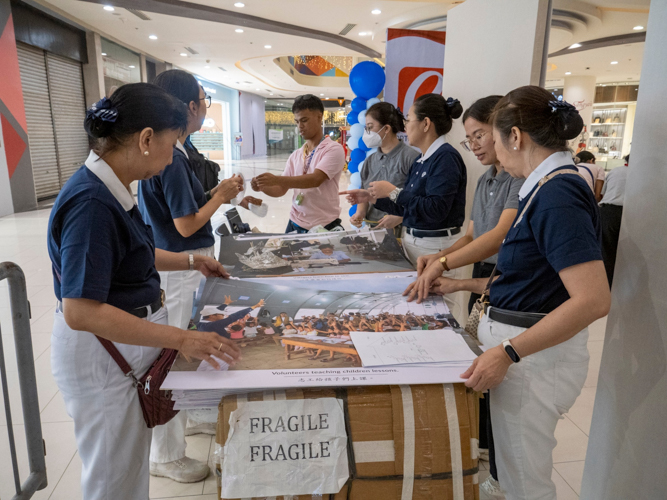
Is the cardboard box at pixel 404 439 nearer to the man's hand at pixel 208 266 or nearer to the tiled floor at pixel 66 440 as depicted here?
the man's hand at pixel 208 266

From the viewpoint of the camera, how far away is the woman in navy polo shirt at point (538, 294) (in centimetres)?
95

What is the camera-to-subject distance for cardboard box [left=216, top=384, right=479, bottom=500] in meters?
0.95

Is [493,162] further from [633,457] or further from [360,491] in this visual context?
[360,491]

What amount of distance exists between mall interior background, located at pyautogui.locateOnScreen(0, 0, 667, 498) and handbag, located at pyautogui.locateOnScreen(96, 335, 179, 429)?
4.06 ft

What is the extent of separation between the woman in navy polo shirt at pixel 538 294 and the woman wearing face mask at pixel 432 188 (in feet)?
2.88

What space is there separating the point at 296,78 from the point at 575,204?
19142 mm

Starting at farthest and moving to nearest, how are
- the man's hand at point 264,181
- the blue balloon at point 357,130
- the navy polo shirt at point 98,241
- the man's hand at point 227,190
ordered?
the blue balloon at point 357,130, the man's hand at point 264,181, the man's hand at point 227,190, the navy polo shirt at point 98,241

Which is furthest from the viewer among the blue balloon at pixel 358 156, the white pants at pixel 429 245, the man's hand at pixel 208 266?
the blue balloon at pixel 358 156

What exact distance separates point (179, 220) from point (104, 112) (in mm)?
654

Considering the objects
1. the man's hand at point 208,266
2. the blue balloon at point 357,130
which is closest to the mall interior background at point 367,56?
the man's hand at point 208,266

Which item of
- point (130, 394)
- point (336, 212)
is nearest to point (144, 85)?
point (130, 394)

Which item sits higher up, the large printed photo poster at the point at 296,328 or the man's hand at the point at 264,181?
the man's hand at the point at 264,181

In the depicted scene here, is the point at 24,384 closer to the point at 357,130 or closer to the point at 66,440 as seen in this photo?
the point at 66,440

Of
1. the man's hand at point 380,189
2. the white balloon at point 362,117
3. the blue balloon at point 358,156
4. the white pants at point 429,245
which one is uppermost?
the white balloon at point 362,117
